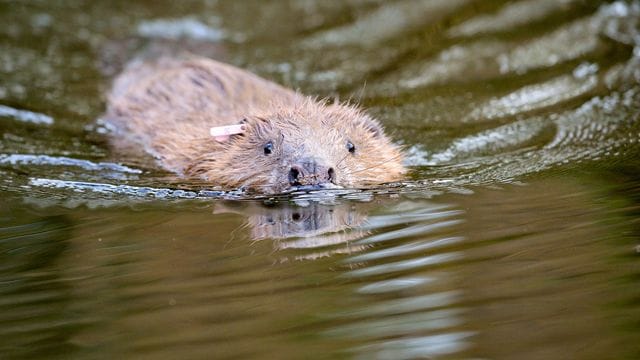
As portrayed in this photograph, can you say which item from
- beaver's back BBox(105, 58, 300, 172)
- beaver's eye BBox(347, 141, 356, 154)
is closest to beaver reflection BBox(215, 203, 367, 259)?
beaver's eye BBox(347, 141, 356, 154)

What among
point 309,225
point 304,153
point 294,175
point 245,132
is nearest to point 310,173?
point 294,175

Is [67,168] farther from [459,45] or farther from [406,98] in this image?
[459,45]

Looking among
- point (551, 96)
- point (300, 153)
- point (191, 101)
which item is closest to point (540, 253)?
point (300, 153)

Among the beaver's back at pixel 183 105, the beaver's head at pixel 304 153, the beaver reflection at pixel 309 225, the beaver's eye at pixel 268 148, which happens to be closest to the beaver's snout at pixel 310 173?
the beaver's head at pixel 304 153

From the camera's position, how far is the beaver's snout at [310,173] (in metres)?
4.77

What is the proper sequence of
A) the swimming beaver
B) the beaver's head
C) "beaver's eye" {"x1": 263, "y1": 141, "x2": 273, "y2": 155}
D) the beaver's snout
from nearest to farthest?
the beaver's snout, the beaver's head, the swimming beaver, "beaver's eye" {"x1": 263, "y1": 141, "x2": 273, "y2": 155}

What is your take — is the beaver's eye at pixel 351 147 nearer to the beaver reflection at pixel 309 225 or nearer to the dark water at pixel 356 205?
the dark water at pixel 356 205

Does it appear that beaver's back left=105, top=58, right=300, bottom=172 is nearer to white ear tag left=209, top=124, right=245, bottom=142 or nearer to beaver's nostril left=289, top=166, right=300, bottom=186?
white ear tag left=209, top=124, right=245, bottom=142

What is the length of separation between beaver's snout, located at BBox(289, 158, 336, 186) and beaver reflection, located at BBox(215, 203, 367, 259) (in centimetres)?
12

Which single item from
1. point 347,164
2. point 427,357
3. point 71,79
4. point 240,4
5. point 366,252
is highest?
point 240,4

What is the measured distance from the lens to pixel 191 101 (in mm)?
6305

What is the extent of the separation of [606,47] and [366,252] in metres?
4.48

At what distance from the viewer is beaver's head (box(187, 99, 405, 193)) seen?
494 centimetres

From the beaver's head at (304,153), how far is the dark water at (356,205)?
0.14m
